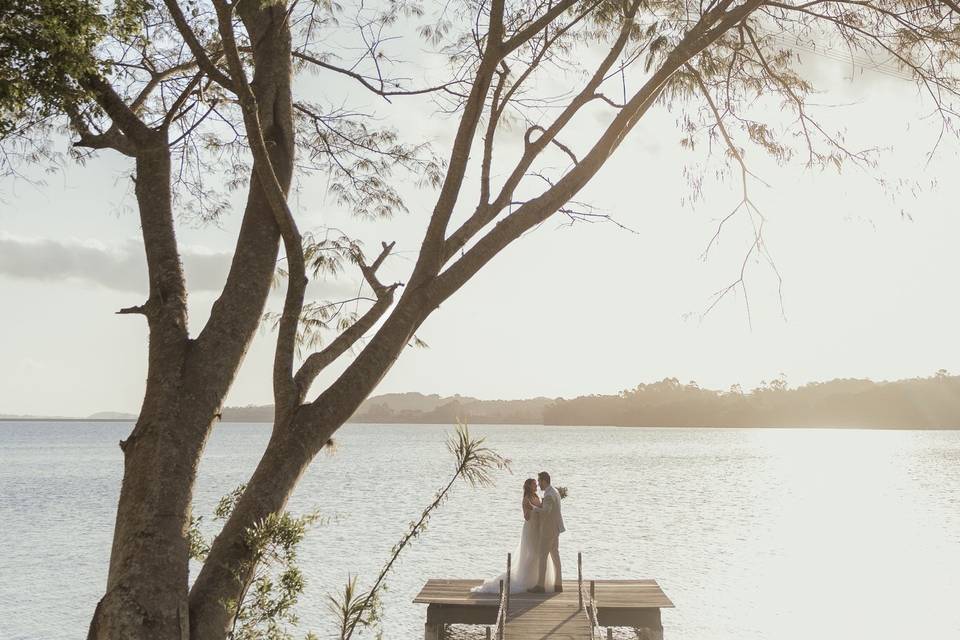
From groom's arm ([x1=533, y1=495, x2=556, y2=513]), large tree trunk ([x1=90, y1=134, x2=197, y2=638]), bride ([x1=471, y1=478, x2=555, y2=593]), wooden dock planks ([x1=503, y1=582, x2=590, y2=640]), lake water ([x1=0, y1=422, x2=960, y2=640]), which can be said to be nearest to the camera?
large tree trunk ([x1=90, y1=134, x2=197, y2=638])

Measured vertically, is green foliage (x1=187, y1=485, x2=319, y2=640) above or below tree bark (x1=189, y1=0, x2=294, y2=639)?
below

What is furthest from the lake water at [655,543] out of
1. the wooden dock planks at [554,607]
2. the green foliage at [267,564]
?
the wooden dock planks at [554,607]

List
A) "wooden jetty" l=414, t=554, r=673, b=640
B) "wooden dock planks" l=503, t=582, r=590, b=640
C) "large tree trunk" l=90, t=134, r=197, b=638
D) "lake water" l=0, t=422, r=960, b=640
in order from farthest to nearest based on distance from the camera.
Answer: "lake water" l=0, t=422, r=960, b=640 → "wooden jetty" l=414, t=554, r=673, b=640 → "wooden dock planks" l=503, t=582, r=590, b=640 → "large tree trunk" l=90, t=134, r=197, b=638

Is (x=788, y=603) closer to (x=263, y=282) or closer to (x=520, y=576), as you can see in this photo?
(x=520, y=576)

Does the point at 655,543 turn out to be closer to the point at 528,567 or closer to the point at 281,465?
the point at 528,567

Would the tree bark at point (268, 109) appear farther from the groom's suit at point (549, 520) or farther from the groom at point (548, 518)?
the groom's suit at point (549, 520)

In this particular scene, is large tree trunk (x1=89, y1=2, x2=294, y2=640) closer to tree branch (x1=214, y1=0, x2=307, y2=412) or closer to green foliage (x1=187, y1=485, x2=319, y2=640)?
tree branch (x1=214, y1=0, x2=307, y2=412)

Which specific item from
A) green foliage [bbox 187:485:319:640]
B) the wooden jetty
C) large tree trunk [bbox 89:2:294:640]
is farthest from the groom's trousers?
large tree trunk [bbox 89:2:294:640]

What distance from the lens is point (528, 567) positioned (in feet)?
38.4

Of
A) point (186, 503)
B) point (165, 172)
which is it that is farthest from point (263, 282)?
point (186, 503)

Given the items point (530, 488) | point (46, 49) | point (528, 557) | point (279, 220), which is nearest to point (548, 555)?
point (528, 557)

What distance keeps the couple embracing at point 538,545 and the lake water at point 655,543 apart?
8.48 feet

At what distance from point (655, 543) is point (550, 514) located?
58.4 feet

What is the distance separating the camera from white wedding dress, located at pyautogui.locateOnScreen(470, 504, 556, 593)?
11453mm
